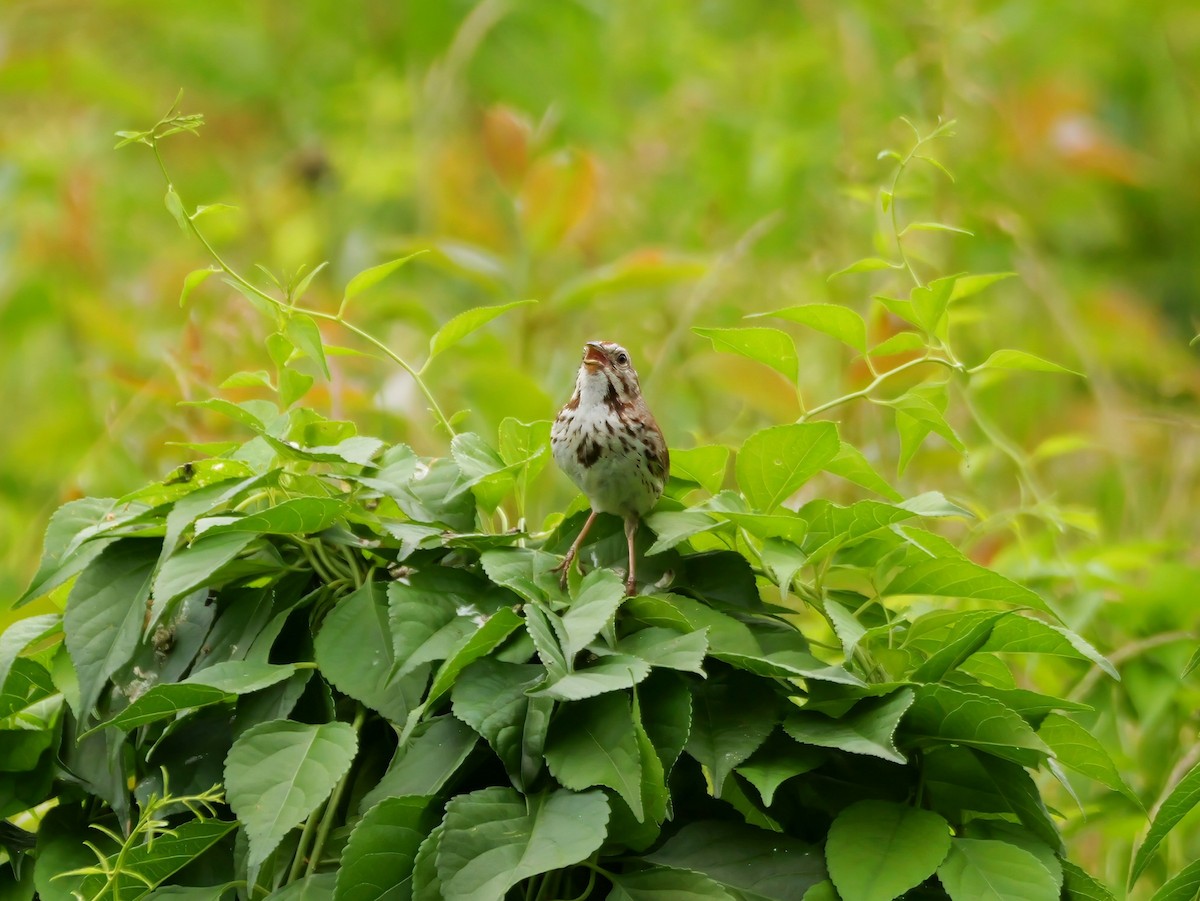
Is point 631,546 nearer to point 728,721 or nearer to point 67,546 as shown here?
point 728,721

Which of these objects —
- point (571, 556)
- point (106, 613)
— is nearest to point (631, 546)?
point (571, 556)

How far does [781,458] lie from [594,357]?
0.49 m

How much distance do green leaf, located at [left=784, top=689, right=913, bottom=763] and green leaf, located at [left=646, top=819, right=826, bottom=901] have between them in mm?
71

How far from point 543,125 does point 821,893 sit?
7.55 feet

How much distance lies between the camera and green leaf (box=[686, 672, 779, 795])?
2.86 feet

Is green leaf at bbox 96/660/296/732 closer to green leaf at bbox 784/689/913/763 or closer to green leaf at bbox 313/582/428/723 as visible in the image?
green leaf at bbox 313/582/428/723

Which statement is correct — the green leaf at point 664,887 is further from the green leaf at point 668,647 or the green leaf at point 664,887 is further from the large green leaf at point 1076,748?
the large green leaf at point 1076,748

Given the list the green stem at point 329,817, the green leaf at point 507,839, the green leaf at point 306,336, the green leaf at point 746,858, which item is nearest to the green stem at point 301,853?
the green stem at point 329,817

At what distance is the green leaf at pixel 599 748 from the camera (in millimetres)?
811

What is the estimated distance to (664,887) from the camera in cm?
84

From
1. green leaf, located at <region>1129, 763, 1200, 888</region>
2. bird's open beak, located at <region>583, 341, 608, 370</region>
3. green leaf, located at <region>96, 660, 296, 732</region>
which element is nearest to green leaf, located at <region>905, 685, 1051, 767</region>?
green leaf, located at <region>1129, 763, 1200, 888</region>

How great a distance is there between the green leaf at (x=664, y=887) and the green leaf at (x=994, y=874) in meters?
0.14

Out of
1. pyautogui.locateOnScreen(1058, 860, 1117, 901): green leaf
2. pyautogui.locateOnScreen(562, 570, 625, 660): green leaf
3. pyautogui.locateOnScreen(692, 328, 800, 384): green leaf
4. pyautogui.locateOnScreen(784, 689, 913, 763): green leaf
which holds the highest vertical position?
pyautogui.locateOnScreen(692, 328, 800, 384): green leaf

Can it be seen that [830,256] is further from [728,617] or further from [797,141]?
[728,617]
